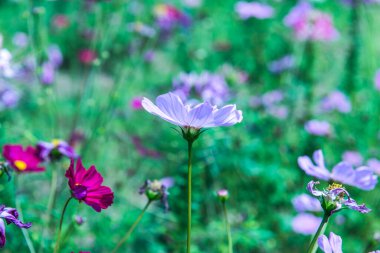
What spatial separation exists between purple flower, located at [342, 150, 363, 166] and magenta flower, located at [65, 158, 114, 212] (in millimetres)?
1205

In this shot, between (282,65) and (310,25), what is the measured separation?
0.71 feet

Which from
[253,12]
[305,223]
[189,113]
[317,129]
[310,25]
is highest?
[253,12]

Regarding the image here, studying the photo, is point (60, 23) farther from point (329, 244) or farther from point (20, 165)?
point (329, 244)

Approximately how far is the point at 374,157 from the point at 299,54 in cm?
85

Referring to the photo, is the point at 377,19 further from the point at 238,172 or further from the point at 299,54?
the point at 238,172

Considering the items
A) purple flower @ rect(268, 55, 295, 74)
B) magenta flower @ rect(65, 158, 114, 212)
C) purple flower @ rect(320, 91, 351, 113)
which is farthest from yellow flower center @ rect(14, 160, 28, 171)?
purple flower @ rect(268, 55, 295, 74)

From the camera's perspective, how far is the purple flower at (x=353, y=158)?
178cm

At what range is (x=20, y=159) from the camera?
99cm

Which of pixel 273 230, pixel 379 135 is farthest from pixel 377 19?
pixel 273 230

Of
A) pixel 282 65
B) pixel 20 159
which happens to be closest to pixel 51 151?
pixel 20 159

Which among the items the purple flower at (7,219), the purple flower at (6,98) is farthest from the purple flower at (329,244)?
the purple flower at (6,98)

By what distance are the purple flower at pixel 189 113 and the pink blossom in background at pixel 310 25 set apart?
180cm

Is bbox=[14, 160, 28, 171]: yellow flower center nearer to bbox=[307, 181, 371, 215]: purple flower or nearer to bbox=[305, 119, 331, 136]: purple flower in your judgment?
bbox=[307, 181, 371, 215]: purple flower

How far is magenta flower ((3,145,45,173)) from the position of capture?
96 cm
